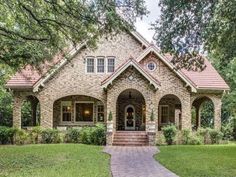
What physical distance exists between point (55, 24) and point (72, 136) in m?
12.2

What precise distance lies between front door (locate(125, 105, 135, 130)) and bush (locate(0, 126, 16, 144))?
9185 millimetres

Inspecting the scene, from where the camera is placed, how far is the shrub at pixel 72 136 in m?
30.3

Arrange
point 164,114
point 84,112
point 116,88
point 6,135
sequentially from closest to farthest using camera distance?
point 6,135
point 116,88
point 84,112
point 164,114

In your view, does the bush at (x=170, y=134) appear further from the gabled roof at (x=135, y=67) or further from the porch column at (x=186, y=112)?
the gabled roof at (x=135, y=67)

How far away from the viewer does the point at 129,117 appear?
35.2 m

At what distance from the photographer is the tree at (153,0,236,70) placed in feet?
48.5


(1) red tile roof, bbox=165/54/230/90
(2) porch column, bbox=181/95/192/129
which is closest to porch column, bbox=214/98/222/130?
(1) red tile roof, bbox=165/54/230/90

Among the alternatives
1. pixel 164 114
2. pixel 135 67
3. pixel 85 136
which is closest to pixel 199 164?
pixel 85 136

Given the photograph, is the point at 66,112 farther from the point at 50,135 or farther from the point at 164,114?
the point at 164,114

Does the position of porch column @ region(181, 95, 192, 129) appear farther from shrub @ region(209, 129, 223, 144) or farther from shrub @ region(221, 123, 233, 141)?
shrub @ region(221, 123, 233, 141)

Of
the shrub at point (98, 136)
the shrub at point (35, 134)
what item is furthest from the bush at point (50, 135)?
the shrub at point (98, 136)

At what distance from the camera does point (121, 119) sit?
35.1 metres

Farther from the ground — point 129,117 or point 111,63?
point 111,63

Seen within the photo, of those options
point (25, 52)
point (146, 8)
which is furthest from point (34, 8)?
point (146, 8)
